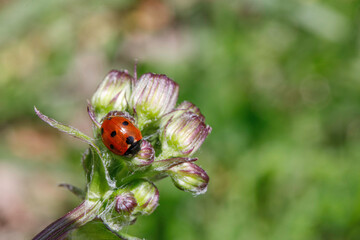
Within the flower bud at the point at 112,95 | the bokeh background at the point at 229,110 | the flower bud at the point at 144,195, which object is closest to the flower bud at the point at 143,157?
the flower bud at the point at 144,195

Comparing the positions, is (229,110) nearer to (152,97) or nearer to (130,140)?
(152,97)

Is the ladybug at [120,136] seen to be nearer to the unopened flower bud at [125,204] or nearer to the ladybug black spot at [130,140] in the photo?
the ladybug black spot at [130,140]

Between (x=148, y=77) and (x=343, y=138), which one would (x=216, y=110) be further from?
(x=148, y=77)

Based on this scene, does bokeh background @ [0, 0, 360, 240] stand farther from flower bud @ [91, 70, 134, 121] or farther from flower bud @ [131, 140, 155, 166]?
Result: flower bud @ [131, 140, 155, 166]

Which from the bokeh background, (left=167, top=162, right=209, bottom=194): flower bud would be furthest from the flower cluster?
the bokeh background

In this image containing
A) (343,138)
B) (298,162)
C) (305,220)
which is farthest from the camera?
(343,138)

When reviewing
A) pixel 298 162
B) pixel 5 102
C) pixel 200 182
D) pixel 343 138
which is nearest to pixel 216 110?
pixel 298 162
